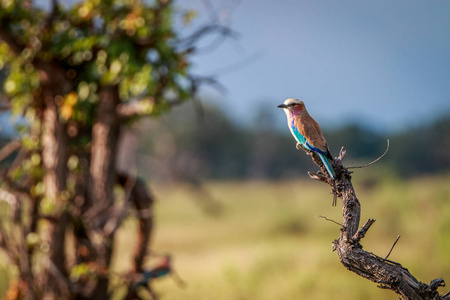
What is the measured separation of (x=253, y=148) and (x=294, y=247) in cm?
3704

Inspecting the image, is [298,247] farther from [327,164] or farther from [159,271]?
[327,164]

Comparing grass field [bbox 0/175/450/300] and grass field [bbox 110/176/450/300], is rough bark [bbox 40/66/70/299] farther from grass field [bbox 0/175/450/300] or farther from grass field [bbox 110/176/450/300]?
grass field [bbox 110/176/450/300]

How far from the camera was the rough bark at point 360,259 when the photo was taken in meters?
2.79

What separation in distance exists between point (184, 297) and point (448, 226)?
6737 mm

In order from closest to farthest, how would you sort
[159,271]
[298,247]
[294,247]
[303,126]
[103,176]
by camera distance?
[303,126]
[159,271]
[103,176]
[298,247]
[294,247]

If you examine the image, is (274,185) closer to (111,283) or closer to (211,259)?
(211,259)

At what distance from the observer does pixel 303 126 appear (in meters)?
2.62

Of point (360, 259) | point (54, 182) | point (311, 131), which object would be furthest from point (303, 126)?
point (54, 182)

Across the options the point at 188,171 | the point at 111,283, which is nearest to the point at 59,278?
the point at 111,283

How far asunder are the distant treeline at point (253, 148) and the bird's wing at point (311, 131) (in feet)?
141

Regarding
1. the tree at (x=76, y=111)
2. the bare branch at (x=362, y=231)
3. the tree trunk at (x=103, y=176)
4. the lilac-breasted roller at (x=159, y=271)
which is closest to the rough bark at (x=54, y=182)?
the tree at (x=76, y=111)

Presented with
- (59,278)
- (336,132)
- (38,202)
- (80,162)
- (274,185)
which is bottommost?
(59,278)

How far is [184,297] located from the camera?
13.5 metres

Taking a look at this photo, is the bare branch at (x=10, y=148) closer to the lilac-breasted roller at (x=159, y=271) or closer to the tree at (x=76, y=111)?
the tree at (x=76, y=111)
